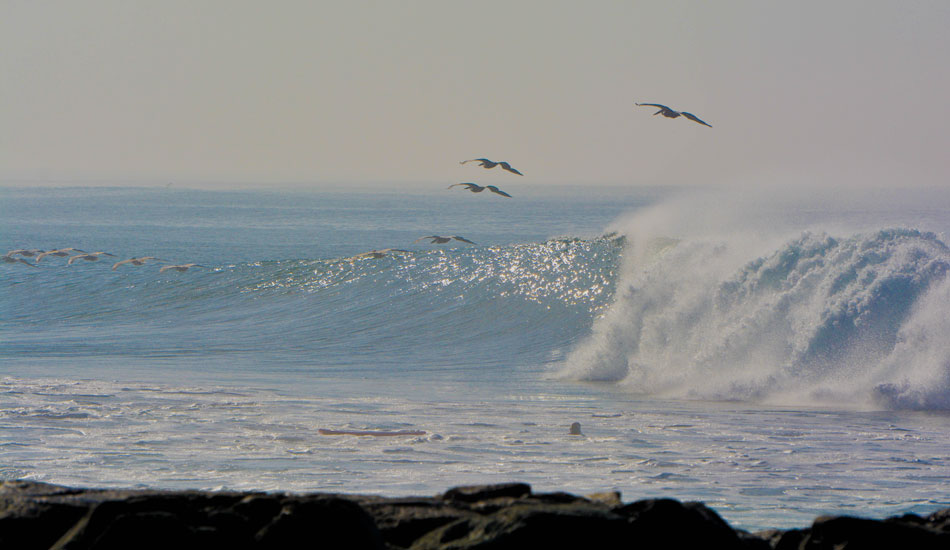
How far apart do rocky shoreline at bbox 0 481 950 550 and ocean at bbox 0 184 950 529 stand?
106 inches

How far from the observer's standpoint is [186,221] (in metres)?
67.4

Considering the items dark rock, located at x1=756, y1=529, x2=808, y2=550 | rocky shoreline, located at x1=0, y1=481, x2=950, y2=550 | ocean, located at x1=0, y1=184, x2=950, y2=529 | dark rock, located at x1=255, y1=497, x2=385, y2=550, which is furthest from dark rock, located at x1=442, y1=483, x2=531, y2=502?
ocean, located at x1=0, y1=184, x2=950, y2=529

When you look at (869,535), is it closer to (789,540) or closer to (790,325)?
(789,540)

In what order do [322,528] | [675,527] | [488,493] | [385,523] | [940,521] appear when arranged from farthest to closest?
[940,521]
[488,493]
[385,523]
[675,527]
[322,528]

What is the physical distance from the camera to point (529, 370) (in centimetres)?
1709

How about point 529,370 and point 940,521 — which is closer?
point 940,521

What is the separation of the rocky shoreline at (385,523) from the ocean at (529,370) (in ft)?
8.86

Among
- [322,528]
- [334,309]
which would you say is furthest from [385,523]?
[334,309]

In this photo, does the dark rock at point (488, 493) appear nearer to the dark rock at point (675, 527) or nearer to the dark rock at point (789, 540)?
the dark rock at point (675, 527)

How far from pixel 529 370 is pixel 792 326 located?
3.83 m

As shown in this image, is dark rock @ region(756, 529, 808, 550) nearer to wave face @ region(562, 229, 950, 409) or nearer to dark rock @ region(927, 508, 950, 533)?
dark rock @ region(927, 508, 950, 533)

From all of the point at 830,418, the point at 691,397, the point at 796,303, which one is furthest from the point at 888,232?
the point at 830,418

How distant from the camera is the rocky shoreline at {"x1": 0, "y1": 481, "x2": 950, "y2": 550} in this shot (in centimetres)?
424

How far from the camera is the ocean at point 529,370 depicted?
8789 mm
